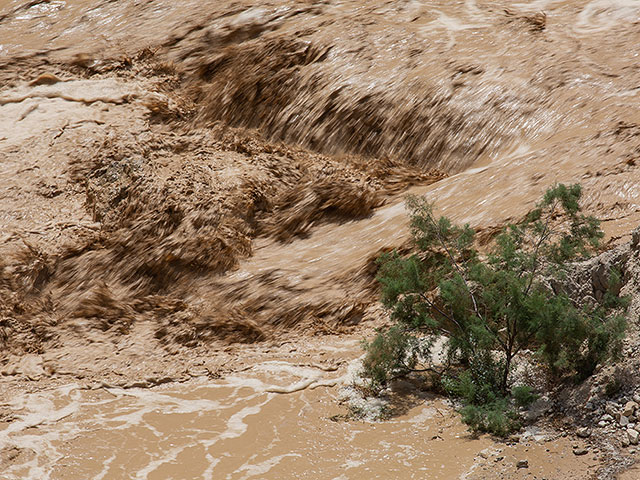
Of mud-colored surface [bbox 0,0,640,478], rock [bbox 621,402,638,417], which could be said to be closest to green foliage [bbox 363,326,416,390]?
mud-colored surface [bbox 0,0,640,478]

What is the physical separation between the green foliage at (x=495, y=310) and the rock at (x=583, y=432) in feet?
1.33

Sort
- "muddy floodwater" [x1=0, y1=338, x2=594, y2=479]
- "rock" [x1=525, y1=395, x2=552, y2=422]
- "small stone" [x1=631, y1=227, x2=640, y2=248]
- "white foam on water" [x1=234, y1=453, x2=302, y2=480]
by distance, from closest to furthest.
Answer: "muddy floodwater" [x1=0, y1=338, x2=594, y2=479]
"white foam on water" [x1=234, y1=453, x2=302, y2=480]
"rock" [x1=525, y1=395, x2=552, y2=422]
"small stone" [x1=631, y1=227, x2=640, y2=248]

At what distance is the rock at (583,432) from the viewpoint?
17.3ft

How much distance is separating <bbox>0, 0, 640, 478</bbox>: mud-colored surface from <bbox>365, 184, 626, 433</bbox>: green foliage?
433 mm

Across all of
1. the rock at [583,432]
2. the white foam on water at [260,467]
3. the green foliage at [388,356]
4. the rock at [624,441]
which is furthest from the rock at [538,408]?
the white foam on water at [260,467]

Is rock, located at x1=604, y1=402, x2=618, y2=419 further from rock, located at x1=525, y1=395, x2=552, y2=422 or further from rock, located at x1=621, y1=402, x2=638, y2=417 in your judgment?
rock, located at x1=525, y1=395, x2=552, y2=422

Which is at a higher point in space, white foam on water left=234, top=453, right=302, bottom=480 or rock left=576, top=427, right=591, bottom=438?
rock left=576, top=427, right=591, bottom=438

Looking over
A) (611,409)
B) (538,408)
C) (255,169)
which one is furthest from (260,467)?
(255,169)

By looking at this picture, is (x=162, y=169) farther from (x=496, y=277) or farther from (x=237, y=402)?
(x=496, y=277)

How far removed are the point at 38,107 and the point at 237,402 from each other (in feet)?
15.9

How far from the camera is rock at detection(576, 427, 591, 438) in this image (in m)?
5.27

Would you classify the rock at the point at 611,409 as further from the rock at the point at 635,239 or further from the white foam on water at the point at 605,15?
the white foam on water at the point at 605,15

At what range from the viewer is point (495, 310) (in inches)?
240

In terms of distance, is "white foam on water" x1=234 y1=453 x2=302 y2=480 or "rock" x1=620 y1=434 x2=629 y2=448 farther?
"white foam on water" x1=234 y1=453 x2=302 y2=480
